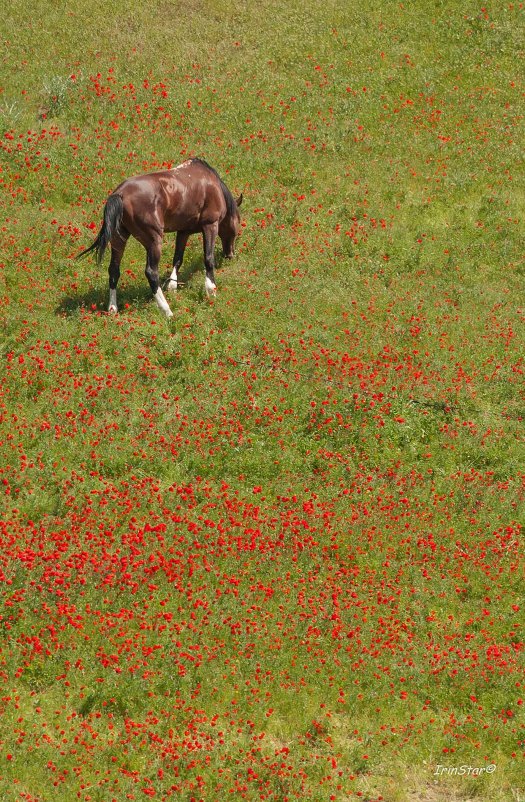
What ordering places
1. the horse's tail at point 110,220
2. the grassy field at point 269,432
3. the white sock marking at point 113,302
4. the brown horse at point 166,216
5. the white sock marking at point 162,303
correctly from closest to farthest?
the grassy field at point 269,432 → the horse's tail at point 110,220 → the brown horse at point 166,216 → the white sock marking at point 113,302 → the white sock marking at point 162,303

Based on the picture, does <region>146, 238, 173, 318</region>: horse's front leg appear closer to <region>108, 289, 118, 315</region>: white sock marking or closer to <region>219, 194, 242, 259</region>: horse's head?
<region>108, 289, 118, 315</region>: white sock marking

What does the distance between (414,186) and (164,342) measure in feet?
34.2

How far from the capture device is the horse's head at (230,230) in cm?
2300

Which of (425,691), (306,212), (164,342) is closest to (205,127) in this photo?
(306,212)

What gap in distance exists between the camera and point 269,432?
18.0 meters

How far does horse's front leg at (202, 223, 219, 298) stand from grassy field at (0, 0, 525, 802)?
30cm

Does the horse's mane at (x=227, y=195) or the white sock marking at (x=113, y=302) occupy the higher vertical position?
the horse's mane at (x=227, y=195)

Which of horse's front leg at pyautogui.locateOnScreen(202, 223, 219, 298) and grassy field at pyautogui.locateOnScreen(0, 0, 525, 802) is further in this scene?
horse's front leg at pyautogui.locateOnScreen(202, 223, 219, 298)

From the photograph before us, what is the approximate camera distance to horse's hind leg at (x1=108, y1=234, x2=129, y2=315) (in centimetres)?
2058

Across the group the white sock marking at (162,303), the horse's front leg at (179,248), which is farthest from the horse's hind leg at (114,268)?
the horse's front leg at (179,248)

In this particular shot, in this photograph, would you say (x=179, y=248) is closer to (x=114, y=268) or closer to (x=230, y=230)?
(x=230, y=230)

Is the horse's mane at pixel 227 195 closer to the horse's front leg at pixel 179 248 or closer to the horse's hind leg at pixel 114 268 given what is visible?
the horse's front leg at pixel 179 248

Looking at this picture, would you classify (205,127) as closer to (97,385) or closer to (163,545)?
(97,385)

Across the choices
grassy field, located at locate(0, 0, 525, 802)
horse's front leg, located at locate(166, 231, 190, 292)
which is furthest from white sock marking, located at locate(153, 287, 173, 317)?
horse's front leg, located at locate(166, 231, 190, 292)
